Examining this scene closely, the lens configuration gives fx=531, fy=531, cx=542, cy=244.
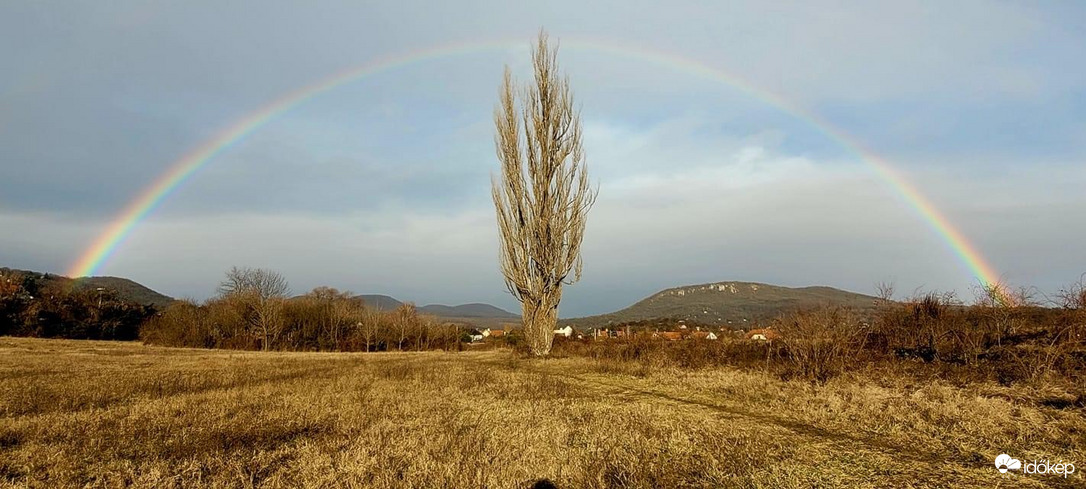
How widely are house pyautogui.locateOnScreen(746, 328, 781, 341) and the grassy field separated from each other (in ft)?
11.4

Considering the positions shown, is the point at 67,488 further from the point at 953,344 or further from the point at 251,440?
the point at 953,344

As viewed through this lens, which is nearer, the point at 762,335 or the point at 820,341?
the point at 820,341

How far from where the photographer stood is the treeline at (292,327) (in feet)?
131

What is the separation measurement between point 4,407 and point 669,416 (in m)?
9.57

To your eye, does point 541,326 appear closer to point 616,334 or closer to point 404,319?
point 616,334

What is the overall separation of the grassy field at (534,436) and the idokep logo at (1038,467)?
13 centimetres

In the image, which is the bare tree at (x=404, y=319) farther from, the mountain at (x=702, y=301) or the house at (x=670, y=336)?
the house at (x=670, y=336)

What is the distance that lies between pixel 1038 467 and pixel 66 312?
2107 inches

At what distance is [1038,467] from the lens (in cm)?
454

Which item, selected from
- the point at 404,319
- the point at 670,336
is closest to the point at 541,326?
the point at 670,336

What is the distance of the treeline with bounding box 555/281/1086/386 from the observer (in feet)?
31.9

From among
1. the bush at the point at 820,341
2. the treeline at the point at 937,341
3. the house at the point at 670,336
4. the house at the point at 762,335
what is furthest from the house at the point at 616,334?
the bush at the point at 820,341

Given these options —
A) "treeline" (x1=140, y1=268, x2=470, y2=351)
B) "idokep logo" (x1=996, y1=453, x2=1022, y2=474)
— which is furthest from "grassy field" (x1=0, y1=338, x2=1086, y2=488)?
"treeline" (x1=140, y1=268, x2=470, y2=351)

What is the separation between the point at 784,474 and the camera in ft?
15.0
